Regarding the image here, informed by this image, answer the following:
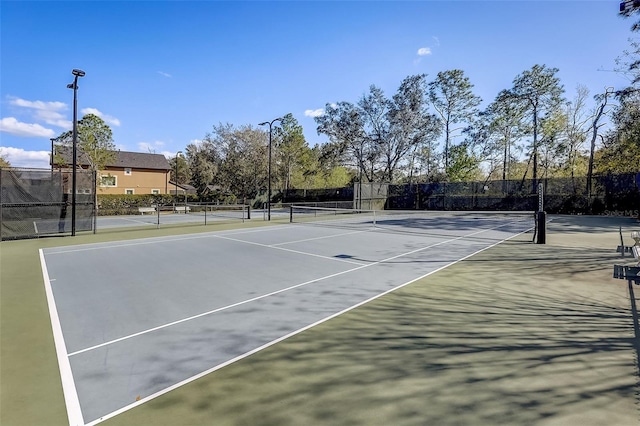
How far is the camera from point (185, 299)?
511 centimetres

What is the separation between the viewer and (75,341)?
367 centimetres

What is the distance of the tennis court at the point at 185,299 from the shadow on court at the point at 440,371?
1.18ft

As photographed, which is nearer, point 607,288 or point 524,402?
point 524,402

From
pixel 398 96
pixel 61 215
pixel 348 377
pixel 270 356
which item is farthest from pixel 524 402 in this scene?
pixel 398 96

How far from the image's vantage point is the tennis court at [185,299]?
2.99 metres

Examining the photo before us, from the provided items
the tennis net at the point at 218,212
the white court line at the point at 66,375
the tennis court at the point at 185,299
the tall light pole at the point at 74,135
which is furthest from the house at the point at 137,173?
the white court line at the point at 66,375

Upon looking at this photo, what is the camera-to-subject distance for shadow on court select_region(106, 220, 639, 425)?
7.73 feet

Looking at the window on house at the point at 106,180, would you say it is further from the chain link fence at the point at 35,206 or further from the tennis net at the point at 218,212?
the chain link fence at the point at 35,206

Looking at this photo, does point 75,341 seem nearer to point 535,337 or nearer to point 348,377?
point 348,377

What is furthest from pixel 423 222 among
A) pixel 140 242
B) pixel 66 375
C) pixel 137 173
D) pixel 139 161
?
pixel 139 161

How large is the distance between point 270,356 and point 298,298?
6.17ft

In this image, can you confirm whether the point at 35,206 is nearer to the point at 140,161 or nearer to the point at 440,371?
the point at 440,371

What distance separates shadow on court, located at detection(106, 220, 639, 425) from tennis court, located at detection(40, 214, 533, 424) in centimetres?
36

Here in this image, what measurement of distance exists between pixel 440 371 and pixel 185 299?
389 cm
